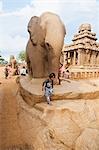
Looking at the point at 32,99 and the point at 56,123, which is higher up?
the point at 32,99

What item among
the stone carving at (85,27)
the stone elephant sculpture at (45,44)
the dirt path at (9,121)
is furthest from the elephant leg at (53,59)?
the stone carving at (85,27)

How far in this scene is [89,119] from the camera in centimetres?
552

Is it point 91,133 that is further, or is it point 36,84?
point 36,84

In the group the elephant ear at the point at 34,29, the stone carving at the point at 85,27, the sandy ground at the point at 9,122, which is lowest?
the sandy ground at the point at 9,122

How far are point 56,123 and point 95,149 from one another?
0.99 metres

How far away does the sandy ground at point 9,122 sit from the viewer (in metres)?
5.40

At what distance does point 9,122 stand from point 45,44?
221 cm

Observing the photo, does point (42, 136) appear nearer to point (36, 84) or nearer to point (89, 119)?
point (89, 119)

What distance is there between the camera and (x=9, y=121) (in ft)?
20.4

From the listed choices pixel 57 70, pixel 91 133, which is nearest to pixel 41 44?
pixel 57 70

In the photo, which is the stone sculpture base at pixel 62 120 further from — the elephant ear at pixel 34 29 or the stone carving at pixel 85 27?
the stone carving at pixel 85 27

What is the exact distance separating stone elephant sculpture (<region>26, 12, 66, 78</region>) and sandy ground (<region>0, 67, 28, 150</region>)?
3.44 ft

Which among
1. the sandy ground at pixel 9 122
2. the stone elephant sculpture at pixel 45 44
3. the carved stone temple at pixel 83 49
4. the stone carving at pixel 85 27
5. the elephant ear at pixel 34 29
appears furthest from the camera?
the stone carving at pixel 85 27

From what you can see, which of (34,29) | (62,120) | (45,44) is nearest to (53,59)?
(45,44)
